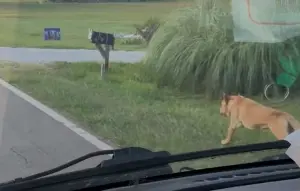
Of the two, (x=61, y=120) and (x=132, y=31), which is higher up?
(x=132, y=31)

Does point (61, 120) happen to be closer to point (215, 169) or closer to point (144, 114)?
point (144, 114)

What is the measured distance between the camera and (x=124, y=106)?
11.6 feet

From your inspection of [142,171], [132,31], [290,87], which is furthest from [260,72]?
[142,171]

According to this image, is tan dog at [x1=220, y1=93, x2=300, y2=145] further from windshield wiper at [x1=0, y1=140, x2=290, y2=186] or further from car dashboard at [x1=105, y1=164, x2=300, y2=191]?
car dashboard at [x1=105, y1=164, x2=300, y2=191]

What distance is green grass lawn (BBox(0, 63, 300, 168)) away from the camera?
336 centimetres

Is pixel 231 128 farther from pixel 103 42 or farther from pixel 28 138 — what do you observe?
pixel 28 138


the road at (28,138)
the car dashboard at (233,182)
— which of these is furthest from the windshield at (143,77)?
the car dashboard at (233,182)

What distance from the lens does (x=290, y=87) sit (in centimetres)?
409

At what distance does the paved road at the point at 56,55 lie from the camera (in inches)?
129

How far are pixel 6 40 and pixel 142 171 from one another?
916mm

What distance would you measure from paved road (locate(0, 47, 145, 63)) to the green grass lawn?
0.03 m

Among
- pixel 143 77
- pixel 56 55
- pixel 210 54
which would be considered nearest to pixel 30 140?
pixel 56 55

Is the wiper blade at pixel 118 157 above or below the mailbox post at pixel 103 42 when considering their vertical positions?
below

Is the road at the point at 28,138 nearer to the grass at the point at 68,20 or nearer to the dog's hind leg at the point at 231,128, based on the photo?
the grass at the point at 68,20
